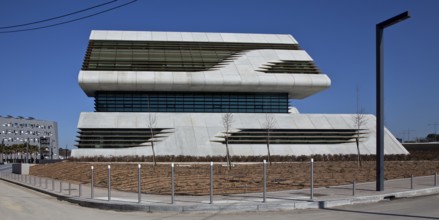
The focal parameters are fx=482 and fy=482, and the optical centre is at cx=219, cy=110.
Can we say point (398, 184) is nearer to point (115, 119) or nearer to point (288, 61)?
point (115, 119)

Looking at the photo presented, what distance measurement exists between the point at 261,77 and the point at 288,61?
6.10m

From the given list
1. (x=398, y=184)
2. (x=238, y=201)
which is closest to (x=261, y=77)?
(x=398, y=184)

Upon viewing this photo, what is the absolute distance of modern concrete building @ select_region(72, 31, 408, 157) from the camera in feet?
178

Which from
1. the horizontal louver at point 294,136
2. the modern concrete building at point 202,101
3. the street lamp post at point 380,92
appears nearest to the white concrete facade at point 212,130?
the modern concrete building at point 202,101

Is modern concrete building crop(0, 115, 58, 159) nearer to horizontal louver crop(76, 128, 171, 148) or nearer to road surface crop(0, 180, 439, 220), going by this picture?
horizontal louver crop(76, 128, 171, 148)

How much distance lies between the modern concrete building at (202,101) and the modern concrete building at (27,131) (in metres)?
75.9

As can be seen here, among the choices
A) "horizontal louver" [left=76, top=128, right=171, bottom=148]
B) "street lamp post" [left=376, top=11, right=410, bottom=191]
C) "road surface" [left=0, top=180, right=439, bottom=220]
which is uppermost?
"street lamp post" [left=376, top=11, right=410, bottom=191]

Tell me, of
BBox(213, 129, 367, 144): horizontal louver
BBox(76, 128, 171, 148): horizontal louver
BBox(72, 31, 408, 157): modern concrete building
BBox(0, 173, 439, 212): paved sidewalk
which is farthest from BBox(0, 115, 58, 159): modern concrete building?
BBox(0, 173, 439, 212): paved sidewalk

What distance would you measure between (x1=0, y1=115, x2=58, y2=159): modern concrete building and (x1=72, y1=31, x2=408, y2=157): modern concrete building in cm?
7592

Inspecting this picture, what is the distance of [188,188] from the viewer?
19.2 m

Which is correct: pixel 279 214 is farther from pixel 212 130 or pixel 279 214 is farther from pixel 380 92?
pixel 212 130

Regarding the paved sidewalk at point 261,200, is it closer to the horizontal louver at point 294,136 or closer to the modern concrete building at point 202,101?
the modern concrete building at point 202,101

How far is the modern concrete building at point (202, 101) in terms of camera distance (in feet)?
178

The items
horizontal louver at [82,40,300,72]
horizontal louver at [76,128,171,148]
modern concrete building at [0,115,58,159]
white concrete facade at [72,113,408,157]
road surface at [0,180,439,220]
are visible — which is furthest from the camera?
modern concrete building at [0,115,58,159]
